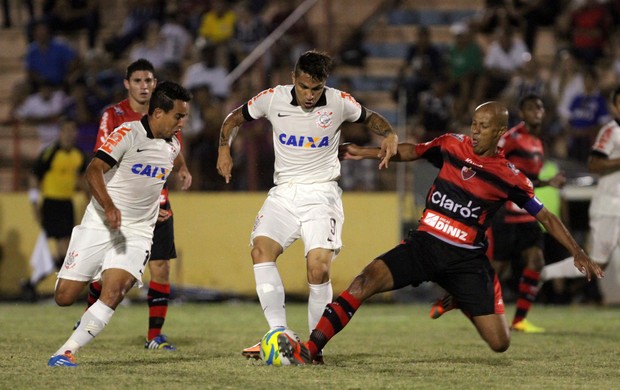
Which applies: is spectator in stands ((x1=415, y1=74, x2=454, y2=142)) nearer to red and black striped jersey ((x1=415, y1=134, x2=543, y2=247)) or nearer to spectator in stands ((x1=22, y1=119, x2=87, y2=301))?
spectator in stands ((x1=22, y1=119, x2=87, y2=301))

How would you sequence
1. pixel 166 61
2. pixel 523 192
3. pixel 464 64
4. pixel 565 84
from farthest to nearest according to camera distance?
pixel 166 61 < pixel 464 64 < pixel 565 84 < pixel 523 192

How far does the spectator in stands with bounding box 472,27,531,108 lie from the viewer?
17641 millimetres

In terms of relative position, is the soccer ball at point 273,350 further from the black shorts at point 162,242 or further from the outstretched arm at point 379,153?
the black shorts at point 162,242

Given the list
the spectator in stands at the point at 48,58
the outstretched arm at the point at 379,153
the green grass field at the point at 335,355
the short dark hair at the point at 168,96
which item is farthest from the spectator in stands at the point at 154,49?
the outstretched arm at the point at 379,153

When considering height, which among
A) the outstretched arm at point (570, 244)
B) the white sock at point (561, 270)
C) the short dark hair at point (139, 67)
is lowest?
the white sock at point (561, 270)

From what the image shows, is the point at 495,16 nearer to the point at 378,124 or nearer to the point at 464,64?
the point at 464,64

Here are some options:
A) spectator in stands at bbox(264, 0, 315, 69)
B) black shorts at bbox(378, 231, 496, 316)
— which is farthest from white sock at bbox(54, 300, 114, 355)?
spectator in stands at bbox(264, 0, 315, 69)

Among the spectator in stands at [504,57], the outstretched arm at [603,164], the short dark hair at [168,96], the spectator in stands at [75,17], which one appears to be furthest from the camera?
the spectator in stands at [75,17]

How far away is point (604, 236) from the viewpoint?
487 inches

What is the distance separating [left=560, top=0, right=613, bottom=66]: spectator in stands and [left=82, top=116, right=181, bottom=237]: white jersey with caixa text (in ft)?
35.5

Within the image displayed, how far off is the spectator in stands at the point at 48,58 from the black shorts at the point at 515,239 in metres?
9.19

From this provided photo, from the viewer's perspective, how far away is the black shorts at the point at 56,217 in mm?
16109

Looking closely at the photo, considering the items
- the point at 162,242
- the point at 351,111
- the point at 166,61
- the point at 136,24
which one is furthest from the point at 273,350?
the point at 136,24

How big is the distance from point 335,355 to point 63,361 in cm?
232
